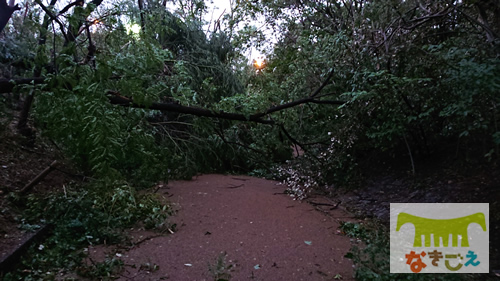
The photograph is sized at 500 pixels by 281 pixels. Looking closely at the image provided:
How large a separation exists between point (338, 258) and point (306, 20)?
763cm

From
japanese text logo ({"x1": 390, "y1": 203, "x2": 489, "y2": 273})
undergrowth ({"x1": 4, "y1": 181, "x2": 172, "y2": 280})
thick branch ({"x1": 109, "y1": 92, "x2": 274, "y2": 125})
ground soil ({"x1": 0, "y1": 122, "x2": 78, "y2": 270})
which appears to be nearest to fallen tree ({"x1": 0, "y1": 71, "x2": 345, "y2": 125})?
thick branch ({"x1": 109, "y1": 92, "x2": 274, "y2": 125})

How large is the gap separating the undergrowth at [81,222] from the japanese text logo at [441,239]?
119 inches

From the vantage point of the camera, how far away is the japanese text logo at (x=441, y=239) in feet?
11.0

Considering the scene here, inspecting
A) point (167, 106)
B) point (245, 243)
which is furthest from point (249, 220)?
point (167, 106)

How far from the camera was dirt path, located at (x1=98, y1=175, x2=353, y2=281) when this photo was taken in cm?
344

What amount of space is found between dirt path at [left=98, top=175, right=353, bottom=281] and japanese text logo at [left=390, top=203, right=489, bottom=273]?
0.64 m

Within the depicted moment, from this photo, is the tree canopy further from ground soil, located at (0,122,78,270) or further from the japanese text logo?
the japanese text logo

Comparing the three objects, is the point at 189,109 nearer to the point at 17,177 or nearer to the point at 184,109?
the point at 184,109

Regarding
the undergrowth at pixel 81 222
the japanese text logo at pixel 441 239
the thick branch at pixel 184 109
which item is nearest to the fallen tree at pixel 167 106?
the thick branch at pixel 184 109

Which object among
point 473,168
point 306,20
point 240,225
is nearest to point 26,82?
point 240,225

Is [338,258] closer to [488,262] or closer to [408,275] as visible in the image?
[408,275]

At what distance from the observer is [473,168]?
5141 mm

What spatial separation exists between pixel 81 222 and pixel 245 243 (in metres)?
2.10

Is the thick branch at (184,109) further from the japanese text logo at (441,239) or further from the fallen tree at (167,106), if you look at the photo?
the japanese text logo at (441,239)
